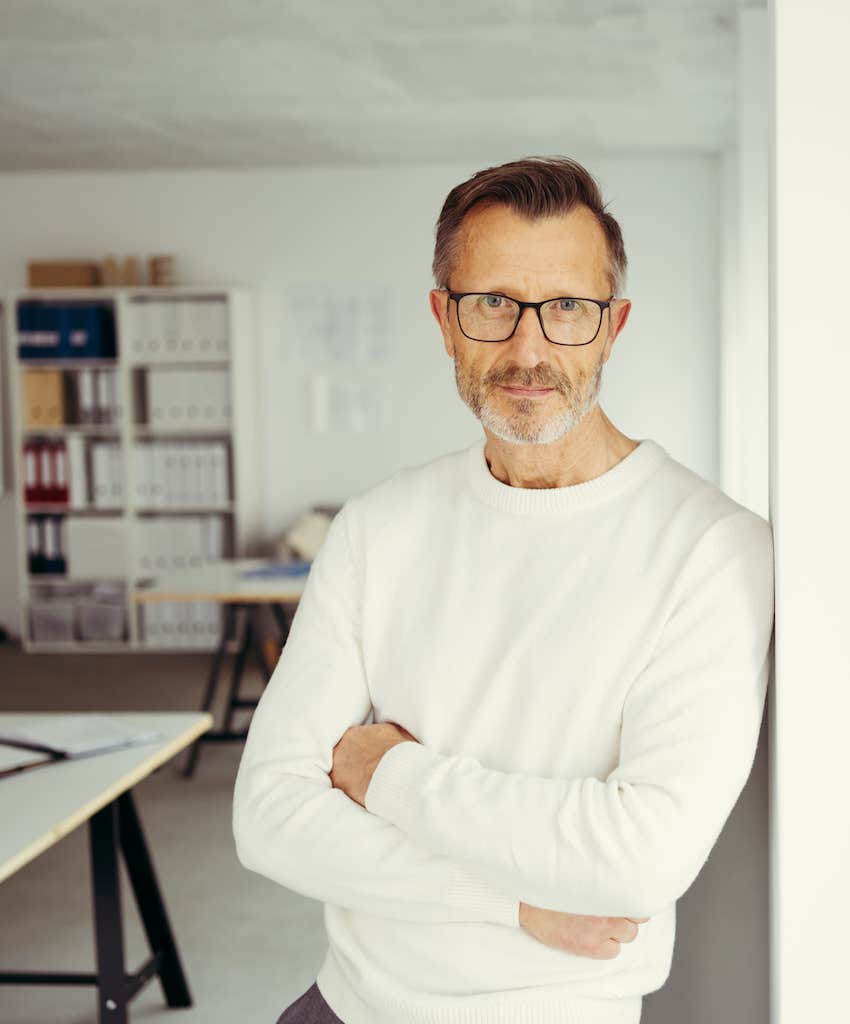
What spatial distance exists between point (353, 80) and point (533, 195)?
4.28m

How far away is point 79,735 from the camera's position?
8.38 feet

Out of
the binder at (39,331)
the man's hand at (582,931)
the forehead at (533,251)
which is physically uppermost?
the binder at (39,331)

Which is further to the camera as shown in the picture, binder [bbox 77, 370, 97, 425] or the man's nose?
binder [bbox 77, 370, 97, 425]

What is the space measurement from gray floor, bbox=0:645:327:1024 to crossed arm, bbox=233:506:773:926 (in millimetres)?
1714

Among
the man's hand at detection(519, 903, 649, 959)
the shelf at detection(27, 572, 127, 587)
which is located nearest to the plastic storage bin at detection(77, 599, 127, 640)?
the shelf at detection(27, 572, 127, 587)

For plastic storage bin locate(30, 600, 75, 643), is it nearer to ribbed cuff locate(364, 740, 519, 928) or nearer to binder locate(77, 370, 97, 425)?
binder locate(77, 370, 97, 425)

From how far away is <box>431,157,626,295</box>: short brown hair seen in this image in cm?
146

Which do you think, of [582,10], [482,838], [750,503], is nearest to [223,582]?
[750,503]

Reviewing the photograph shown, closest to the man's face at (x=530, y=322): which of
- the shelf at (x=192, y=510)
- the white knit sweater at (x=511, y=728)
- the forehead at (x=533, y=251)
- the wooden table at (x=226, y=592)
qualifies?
the forehead at (x=533, y=251)

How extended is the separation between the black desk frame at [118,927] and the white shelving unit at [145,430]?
4.29 m

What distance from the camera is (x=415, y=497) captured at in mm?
1649

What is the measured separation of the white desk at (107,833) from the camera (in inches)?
81.4
